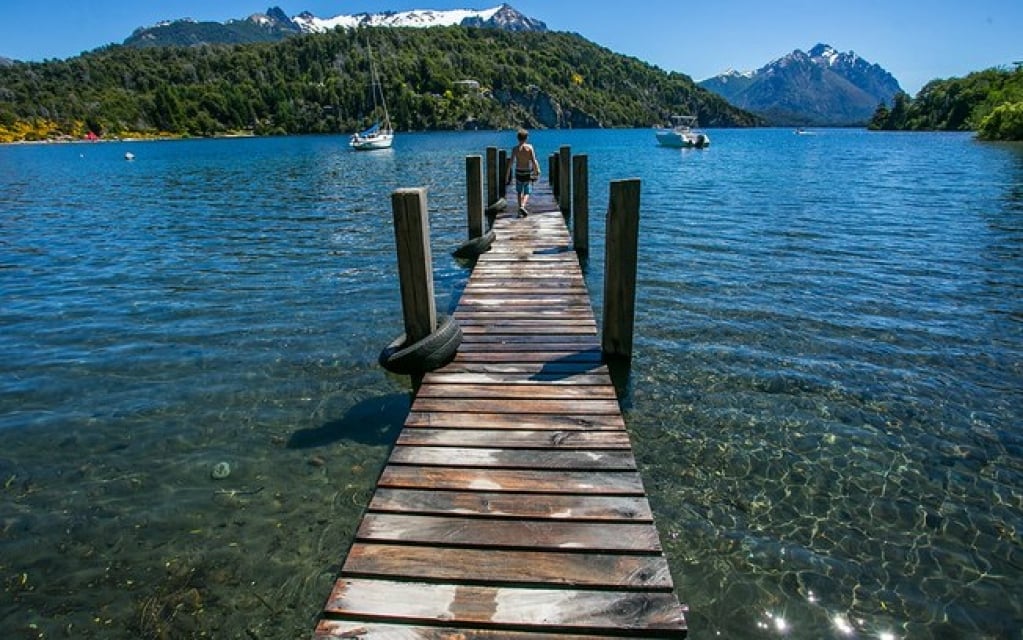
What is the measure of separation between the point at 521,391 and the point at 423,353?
1.24m

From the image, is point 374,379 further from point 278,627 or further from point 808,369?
point 808,369

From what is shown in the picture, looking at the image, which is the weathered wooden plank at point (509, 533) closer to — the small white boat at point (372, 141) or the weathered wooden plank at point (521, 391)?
the weathered wooden plank at point (521, 391)

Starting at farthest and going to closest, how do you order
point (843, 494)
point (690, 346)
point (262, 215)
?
point (262, 215)
point (690, 346)
point (843, 494)

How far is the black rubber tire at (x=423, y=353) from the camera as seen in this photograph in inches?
245

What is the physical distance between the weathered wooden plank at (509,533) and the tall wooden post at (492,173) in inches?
635

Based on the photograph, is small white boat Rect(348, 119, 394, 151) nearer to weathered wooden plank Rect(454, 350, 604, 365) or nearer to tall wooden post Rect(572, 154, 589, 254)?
tall wooden post Rect(572, 154, 589, 254)

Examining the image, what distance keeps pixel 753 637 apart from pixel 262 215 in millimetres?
23420

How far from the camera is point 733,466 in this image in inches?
234

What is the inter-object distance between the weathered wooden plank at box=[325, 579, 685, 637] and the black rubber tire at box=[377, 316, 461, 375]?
124 inches

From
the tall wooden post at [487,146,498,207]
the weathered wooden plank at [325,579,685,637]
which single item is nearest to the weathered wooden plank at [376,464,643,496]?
the weathered wooden plank at [325,579,685,637]

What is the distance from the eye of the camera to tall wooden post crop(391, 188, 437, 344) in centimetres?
591

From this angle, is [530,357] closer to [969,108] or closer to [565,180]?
[565,180]

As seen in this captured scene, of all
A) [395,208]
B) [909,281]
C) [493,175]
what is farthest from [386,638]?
[493,175]

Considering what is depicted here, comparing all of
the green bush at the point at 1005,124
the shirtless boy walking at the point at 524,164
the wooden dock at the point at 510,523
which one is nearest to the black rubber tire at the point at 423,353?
the wooden dock at the point at 510,523
